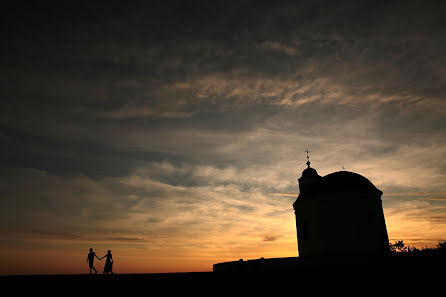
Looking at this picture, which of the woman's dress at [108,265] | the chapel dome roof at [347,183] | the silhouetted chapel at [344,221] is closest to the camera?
the woman's dress at [108,265]

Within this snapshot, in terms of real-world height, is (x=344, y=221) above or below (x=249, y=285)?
above

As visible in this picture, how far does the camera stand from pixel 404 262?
541 inches

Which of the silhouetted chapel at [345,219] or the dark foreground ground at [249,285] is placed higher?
the silhouetted chapel at [345,219]

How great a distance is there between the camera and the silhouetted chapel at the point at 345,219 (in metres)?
24.0

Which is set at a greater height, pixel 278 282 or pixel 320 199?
pixel 320 199

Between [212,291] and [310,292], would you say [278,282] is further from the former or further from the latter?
[212,291]

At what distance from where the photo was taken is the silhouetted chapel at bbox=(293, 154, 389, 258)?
944 inches

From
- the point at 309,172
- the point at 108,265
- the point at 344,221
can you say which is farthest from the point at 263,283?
the point at 309,172

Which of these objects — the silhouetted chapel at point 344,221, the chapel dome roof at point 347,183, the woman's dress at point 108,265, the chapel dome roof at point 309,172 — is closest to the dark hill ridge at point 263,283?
the woman's dress at point 108,265

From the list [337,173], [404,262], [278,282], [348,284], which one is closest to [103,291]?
[278,282]

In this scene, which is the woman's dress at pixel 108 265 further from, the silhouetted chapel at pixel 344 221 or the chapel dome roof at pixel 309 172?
the chapel dome roof at pixel 309 172

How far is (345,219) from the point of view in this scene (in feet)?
79.7

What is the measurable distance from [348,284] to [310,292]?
1825 mm

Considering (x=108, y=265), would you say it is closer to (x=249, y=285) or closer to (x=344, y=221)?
(x=249, y=285)
